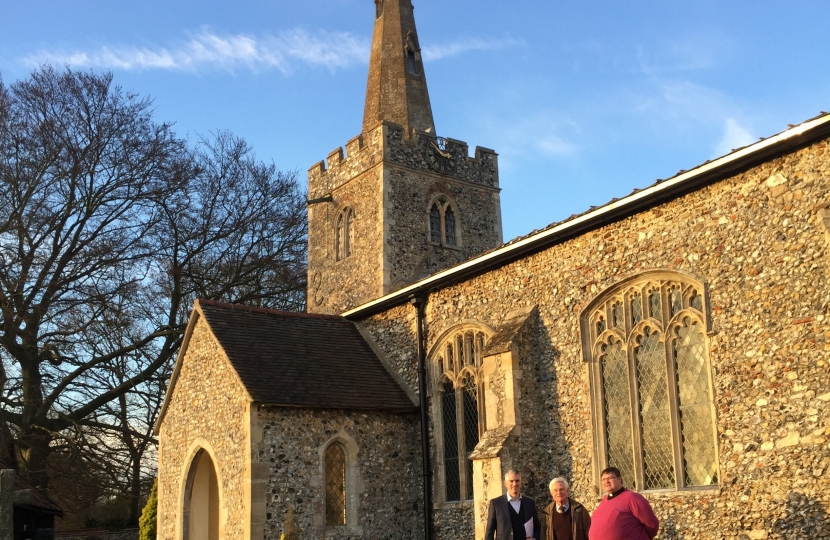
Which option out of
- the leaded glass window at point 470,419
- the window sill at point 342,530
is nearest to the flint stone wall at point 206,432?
the window sill at point 342,530

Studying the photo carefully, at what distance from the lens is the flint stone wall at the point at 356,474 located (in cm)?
1467

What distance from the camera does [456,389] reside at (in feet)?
52.0

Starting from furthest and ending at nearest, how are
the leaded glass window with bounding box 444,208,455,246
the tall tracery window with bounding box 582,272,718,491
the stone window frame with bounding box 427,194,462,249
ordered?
the leaded glass window with bounding box 444,208,455,246 → the stone window frame with bounding box 427,194,462,249 → the tall tracery window with bounding box 582,272,718,491

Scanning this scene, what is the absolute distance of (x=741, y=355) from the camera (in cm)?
1057

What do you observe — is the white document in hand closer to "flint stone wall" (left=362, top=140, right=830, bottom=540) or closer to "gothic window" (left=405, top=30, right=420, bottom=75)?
"flint stone wall" (left=362, top=140, right=830, bottom=540)

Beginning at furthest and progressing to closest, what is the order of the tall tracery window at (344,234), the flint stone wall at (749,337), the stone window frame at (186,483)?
1. the tall tracery window at (344,234)
2. the stone window frame at (186,483)
3. the flint stone wall at (749,337)

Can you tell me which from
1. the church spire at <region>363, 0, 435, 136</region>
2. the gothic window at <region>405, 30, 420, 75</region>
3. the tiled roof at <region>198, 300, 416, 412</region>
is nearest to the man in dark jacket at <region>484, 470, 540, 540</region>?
the tiled roof at <region>198, 300, 416, 412</region>

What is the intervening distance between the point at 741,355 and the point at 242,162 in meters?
20.1

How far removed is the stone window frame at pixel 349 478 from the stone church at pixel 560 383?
36mm

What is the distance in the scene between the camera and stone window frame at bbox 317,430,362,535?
49.6 ft

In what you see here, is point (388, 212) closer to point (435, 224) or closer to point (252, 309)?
point (435, 224)

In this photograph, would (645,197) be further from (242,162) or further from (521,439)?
(242,162)

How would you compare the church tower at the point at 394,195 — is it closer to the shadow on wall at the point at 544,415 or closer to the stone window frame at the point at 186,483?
the stone window frame at the point at 186,483

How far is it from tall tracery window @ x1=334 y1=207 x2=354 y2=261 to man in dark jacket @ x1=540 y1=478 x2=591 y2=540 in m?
15.7
